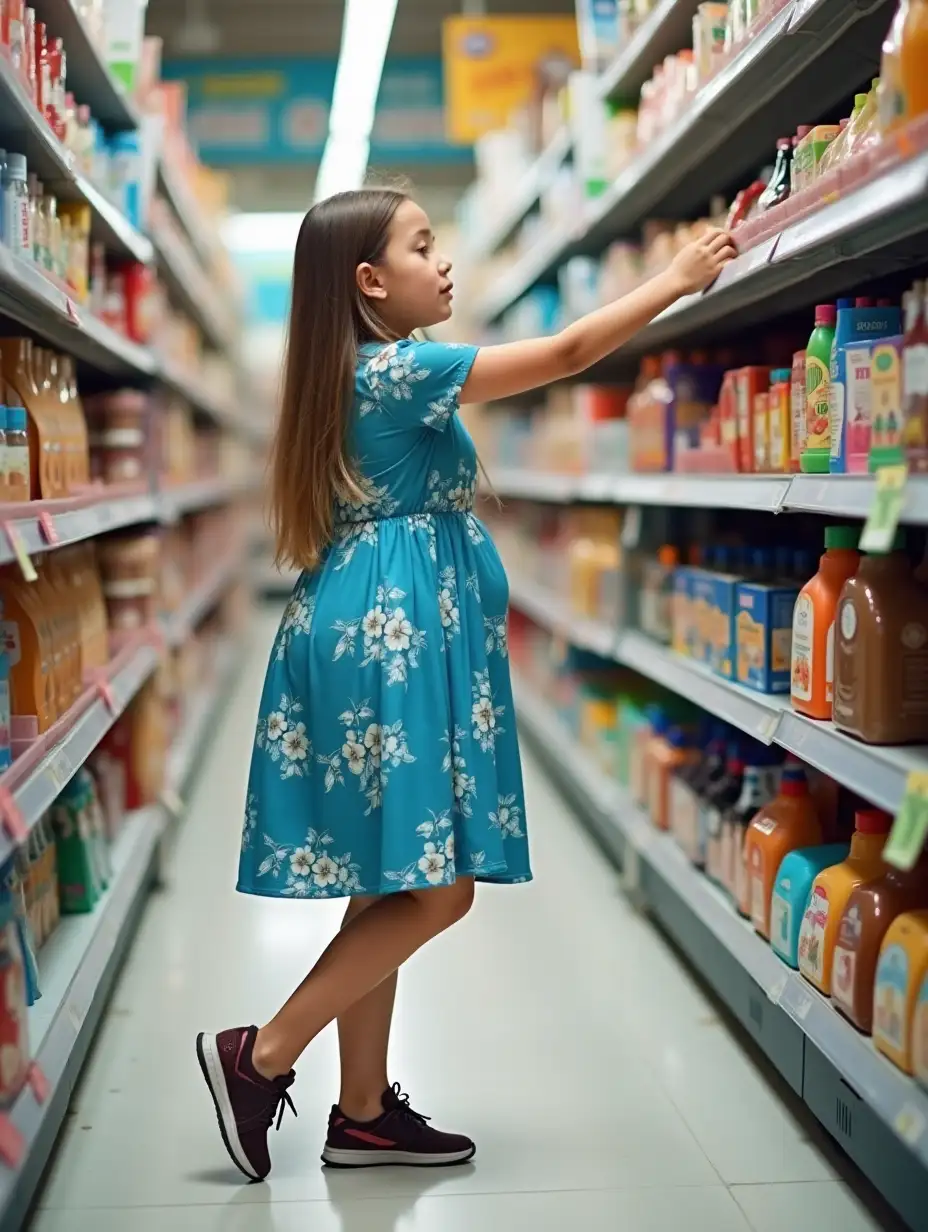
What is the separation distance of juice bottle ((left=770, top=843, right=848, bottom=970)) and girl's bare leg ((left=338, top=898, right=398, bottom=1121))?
716 mm

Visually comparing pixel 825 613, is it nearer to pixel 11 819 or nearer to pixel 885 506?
pixel 885 506

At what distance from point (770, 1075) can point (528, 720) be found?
3.64 meters

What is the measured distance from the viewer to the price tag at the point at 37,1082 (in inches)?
80.5

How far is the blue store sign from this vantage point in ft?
31.0

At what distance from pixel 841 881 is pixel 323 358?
1.21m

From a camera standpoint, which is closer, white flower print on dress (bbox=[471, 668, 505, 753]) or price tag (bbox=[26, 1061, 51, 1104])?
price tag (bbox=[26, 1061, 51, 1104])

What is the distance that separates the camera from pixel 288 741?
2301 millimetres

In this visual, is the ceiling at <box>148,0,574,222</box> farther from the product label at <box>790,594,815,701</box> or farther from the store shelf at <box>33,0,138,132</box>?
the product label at <box>790,594,815,701</box>

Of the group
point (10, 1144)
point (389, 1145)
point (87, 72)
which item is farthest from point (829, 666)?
point (87, 72)

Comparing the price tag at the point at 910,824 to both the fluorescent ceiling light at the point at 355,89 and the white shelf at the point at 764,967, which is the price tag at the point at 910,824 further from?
the fluorescent ceiling light at the point at 355,89

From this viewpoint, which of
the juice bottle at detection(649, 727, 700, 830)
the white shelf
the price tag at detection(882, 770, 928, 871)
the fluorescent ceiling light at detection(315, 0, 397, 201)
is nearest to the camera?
the price tag at detection(882, 770, 928, 871)

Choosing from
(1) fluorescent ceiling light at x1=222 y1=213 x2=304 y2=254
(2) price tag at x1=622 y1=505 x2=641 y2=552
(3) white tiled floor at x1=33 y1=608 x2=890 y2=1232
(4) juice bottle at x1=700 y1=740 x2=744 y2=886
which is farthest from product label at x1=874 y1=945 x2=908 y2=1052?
(1) fluorescent ceiling light at x1=222 y1=213 x2=304 y2=254

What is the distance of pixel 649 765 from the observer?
153 inches

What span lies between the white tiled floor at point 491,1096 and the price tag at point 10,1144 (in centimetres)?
37
